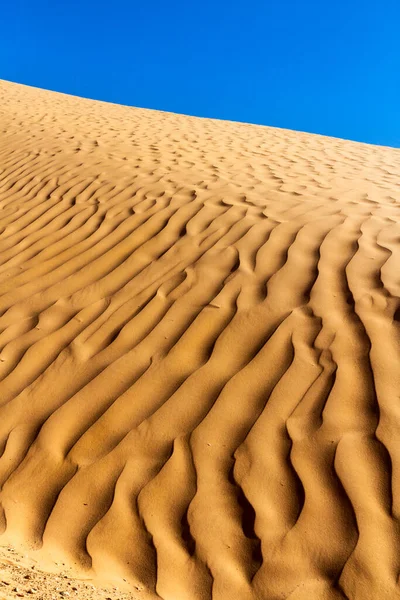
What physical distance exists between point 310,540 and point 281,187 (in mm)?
3993

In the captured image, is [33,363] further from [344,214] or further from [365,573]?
[344,214]

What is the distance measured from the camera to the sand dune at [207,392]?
1.98 meters

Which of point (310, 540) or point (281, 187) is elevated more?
point (281, 187)

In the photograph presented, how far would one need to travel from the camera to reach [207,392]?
2.69 meters

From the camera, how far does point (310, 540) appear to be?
6.43ft

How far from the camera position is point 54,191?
5.82m

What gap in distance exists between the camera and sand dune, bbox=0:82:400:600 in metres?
1.98

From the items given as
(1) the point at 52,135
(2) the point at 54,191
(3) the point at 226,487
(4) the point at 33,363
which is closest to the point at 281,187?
(2) the point at 54,191

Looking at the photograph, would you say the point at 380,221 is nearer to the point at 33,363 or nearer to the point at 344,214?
the point at 344,214

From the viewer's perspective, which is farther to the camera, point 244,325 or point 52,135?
point 52,135

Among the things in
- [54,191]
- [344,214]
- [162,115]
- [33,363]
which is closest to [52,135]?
[54,191]

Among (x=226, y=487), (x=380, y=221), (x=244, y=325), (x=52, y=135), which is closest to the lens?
(x=226, y=487)

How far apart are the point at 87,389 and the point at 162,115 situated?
37.8 ft

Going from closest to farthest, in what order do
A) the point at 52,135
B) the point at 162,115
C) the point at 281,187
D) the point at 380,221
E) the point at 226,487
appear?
1. the point at 226,487
2. the point at 380,221
3. the point at 281,187
4. the point at 52,135
5. the point at 162,115
